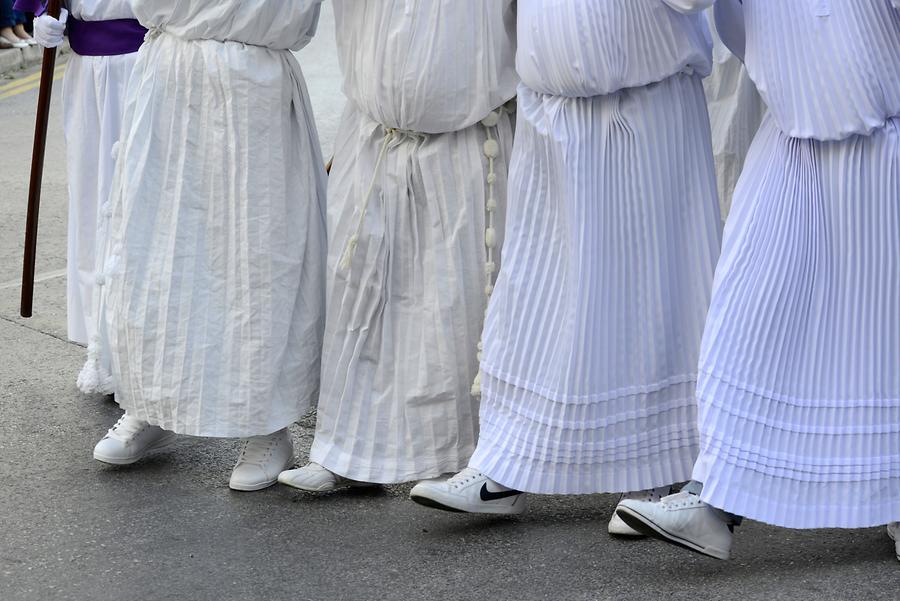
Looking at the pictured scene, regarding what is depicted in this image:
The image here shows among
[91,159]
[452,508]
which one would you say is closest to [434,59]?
[452,508]

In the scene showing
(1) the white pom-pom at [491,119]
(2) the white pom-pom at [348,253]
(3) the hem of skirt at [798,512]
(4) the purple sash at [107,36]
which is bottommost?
(3) the hem of skirt at [798,512]

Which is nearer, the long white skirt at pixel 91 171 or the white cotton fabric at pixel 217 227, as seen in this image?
the white cotton fabric at pixel 217 227

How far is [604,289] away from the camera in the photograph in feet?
11.8

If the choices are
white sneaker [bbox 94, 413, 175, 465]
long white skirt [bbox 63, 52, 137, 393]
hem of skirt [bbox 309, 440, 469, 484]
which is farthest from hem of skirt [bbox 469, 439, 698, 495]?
long white skirt [bbox 63, 52, 137, 393]

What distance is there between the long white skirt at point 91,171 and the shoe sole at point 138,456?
358 millimetres

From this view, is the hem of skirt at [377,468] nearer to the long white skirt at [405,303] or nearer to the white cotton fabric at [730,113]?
the long white skirt at [405,303]

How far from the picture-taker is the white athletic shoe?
13.0 feet

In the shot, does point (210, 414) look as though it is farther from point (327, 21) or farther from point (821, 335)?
point (327, 21)

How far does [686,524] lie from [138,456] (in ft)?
5.30

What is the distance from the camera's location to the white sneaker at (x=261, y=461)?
13.3 ft

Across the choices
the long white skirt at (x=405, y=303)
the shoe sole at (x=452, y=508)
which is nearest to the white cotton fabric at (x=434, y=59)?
the long white skirt at (x=405, y=303)

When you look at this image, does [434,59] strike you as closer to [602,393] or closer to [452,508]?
[602,393]

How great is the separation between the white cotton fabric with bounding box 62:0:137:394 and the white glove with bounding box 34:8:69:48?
0.20 feet

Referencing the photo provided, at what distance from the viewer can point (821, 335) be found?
11.0 feet
